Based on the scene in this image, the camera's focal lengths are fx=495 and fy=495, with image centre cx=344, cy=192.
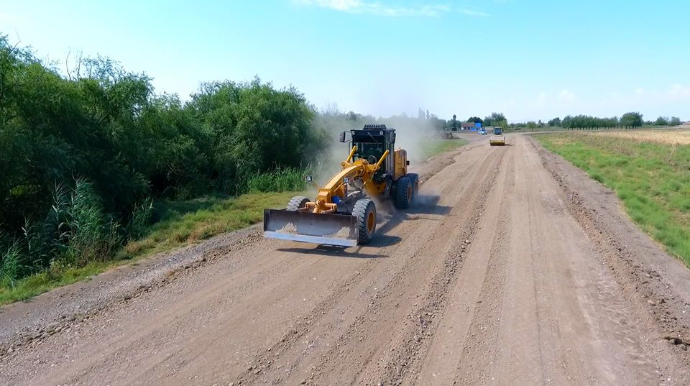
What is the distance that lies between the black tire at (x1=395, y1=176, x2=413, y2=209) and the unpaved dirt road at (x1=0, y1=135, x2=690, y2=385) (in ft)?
11.4

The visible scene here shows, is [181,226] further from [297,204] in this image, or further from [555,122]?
[555,122]

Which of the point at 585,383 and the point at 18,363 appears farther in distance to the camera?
the point at 18,363

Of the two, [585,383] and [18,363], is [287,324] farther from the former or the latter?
[585,383]

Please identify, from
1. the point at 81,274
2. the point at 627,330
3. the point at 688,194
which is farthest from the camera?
the point at 688,194

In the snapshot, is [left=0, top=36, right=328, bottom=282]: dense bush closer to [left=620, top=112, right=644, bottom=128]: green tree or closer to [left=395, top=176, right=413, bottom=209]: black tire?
[left=395, top=176, right=413, bottom=209]: black tire

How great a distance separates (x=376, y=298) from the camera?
7320mm

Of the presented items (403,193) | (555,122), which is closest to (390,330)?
(403,193)

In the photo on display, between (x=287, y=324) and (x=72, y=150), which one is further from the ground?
(x=72, y=150)

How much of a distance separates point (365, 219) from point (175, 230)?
5018mm

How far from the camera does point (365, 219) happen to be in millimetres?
10328

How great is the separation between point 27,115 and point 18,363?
8953 millimetres

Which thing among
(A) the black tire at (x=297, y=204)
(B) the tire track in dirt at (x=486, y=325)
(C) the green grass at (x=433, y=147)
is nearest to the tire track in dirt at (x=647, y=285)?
(B) the tire track in dirt at (x=486, y=325)

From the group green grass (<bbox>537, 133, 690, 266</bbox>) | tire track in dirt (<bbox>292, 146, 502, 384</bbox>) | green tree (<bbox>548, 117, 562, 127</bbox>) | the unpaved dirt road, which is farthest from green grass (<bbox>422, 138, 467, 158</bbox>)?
green tree (<bbox>548, 117, 562, 127</bbox>)

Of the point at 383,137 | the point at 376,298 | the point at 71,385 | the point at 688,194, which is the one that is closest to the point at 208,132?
the point at 383,137
